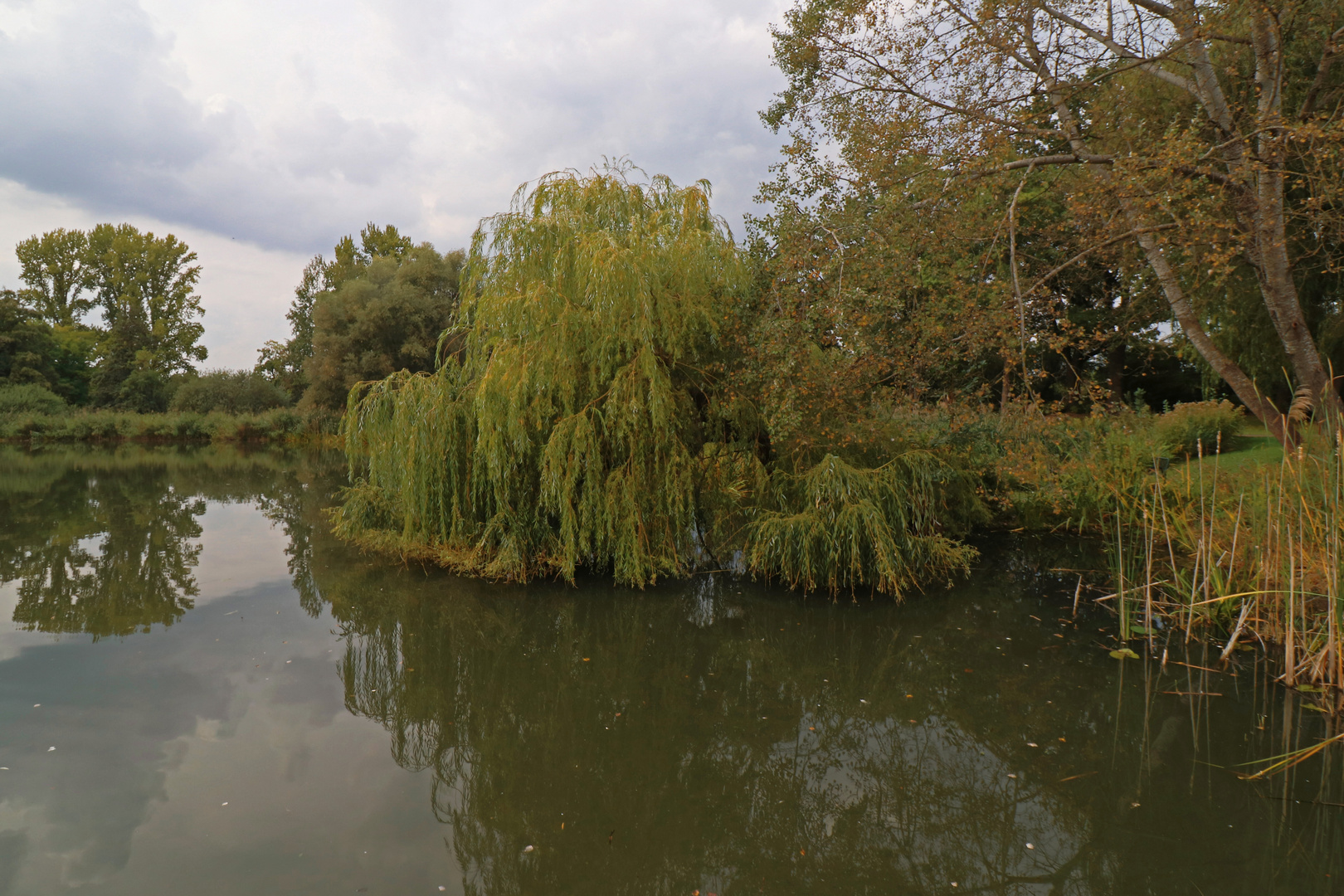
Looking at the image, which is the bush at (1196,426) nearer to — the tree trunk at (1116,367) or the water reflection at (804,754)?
the tree trunk at (1116,367)

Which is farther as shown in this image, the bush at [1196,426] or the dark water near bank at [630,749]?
the bush at [1196,426]

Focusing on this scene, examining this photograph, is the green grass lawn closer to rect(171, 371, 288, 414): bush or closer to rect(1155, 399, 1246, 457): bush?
rect(1155, 399, 1246, 457): bush

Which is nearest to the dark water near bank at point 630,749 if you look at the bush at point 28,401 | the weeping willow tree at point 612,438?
the weeping willow tree at point 612,438

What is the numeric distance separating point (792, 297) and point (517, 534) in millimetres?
3789

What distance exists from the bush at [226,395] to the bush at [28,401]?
4.63m

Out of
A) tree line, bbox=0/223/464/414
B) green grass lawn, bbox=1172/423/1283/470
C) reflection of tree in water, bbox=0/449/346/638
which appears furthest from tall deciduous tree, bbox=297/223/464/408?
green grass lawn, bbox=1172/423/1283/470

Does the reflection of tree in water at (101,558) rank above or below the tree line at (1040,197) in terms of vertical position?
below

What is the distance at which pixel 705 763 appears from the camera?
4.04 meters

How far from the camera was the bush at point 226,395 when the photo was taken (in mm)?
33594

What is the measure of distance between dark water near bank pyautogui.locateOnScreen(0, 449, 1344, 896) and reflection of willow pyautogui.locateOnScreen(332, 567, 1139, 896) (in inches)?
0.7

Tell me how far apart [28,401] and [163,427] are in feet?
18.8

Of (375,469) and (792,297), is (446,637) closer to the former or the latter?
(375,469)

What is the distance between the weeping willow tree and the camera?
7102mm

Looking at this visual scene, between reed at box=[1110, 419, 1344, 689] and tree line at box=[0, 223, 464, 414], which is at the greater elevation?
tree line at box=[0, 223, 464, 414]
